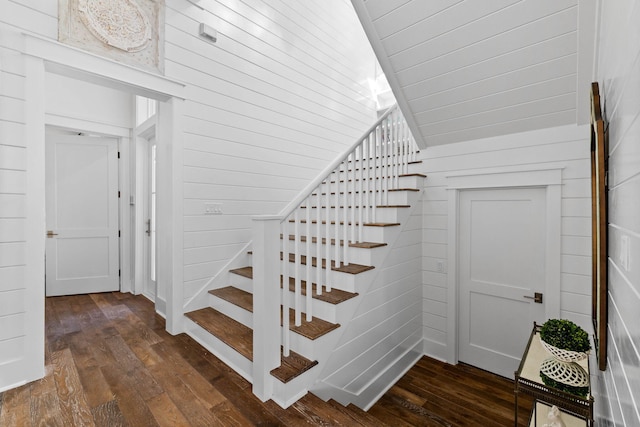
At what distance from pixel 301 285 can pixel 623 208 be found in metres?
2.04

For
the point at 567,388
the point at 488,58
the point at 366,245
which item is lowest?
the point at 567,388

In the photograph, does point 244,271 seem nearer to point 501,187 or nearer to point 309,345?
point 309,345

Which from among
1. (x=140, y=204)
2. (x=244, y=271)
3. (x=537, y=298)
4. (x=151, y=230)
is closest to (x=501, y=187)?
(x=537, y=298)

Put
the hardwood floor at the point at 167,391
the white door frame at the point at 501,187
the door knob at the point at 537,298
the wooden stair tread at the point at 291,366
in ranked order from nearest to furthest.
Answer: the hardwood floor at the point at 167,391 → the wooden stair tread at the point at 291,366 → the white door frame at the point at 501,187 → the door knob at the point at 537,298

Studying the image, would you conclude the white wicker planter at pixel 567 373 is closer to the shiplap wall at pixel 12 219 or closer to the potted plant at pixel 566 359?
the potted plant at pixel 566 359

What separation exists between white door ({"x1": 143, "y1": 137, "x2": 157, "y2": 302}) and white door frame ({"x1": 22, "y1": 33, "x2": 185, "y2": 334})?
70cm

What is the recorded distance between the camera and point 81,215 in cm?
390

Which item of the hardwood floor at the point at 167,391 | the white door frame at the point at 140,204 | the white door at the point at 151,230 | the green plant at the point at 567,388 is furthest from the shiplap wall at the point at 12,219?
the green plant at the point at 567,388

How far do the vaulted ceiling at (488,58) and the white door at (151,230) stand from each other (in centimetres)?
297

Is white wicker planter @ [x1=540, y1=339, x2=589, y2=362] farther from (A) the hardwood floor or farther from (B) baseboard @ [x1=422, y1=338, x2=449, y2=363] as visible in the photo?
(B) baseboard @ [x1=422, y1=338, x2=449, y2=363]

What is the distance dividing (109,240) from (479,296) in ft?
15.2

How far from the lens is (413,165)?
345cm

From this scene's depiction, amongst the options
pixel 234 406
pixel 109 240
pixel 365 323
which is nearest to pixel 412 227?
pixel 365 323

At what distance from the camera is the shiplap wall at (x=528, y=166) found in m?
2.41
